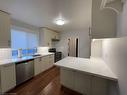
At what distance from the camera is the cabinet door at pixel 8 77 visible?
7.01 feet

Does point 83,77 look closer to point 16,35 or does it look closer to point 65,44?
point 16,35

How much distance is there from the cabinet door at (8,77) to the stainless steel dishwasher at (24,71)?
17 cm

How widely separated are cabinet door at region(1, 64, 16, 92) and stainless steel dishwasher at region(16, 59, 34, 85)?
0.55 feet

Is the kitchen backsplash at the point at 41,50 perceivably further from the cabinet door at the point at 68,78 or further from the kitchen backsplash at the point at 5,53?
the cabinet door at the point at 68,78

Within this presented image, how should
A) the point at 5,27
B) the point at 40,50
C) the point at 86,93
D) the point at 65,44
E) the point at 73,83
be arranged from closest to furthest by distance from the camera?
the point at 86,93 → the point at 73,83 → the point at 5,27 → the point at 40,50 → the point at 65,44

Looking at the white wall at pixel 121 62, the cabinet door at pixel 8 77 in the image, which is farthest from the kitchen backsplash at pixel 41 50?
the white wall at pixel 121 62

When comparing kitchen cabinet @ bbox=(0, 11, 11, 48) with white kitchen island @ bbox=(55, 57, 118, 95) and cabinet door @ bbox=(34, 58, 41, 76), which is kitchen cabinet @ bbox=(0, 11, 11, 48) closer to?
cabinet door @ bbox=(34, 58, 41, 76)

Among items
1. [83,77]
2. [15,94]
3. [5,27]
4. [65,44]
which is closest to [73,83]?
[83,77]

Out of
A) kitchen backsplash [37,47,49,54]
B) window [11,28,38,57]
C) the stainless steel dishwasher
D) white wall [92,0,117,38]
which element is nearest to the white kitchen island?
white wall [92,0,117,38]

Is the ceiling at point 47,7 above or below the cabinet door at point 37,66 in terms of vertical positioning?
above

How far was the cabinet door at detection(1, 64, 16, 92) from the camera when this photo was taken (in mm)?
2137

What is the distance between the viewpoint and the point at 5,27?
8.29 ft

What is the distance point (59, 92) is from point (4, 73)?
1592 mm

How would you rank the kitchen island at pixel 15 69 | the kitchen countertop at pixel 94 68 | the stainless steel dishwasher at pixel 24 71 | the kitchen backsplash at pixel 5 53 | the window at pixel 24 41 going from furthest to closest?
the window at pixel 24 41 < the kitchen backsplash at pixel 5 53 < the stainless steel dishwasher at pixel 24 71 < the kitchen island at pixel 15 69 < the kitchen countertop at pixel 94 68
